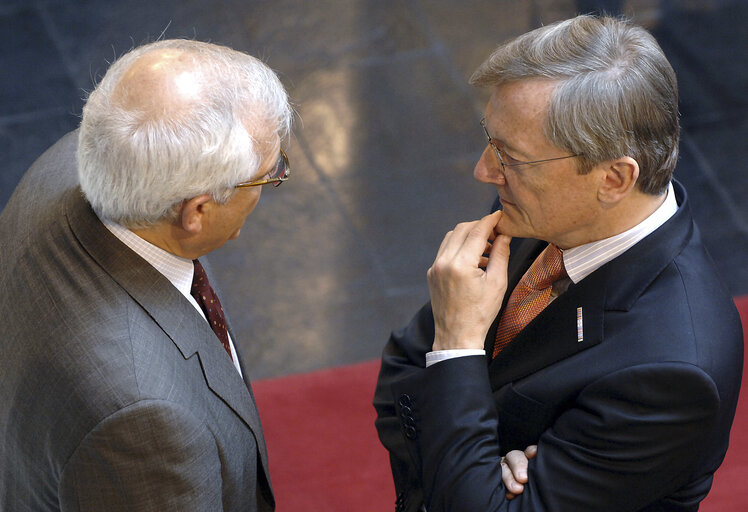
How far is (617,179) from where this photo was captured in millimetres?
1879

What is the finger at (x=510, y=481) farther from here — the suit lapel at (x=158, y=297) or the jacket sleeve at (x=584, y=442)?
the suit lapel at (x=158, y=297)

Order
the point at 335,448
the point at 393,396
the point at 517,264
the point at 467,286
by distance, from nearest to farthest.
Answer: the point at 467,286, the point at 393,396, the point at 517,264, the point at 335,448

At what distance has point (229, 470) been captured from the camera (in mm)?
1904

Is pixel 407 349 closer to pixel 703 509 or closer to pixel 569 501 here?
pixel 569 501

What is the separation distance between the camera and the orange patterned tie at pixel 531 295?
83.3 inches

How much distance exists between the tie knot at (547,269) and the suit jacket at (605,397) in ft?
0.35

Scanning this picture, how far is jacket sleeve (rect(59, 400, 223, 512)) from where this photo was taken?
5.43 ft

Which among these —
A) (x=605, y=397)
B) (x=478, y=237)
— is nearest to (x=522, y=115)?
(x=478, y=237)

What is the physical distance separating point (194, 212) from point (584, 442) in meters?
0.93

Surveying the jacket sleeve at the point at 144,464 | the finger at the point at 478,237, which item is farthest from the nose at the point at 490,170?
the jacket sleeve at the point at 144,464

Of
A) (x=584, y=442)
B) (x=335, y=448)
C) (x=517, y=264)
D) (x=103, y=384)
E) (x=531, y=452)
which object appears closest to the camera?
(x=103, y=384)

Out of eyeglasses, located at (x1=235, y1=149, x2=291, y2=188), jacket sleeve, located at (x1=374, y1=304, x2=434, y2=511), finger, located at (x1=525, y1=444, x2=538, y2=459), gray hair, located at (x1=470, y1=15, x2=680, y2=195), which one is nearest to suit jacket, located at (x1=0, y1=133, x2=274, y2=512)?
eyeglasses, located at (x1=235, y1=149, x2=291, y2=188)

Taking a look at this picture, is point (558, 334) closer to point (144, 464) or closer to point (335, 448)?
point (144, 464)

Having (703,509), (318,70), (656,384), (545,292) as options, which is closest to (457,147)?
(318,70)
